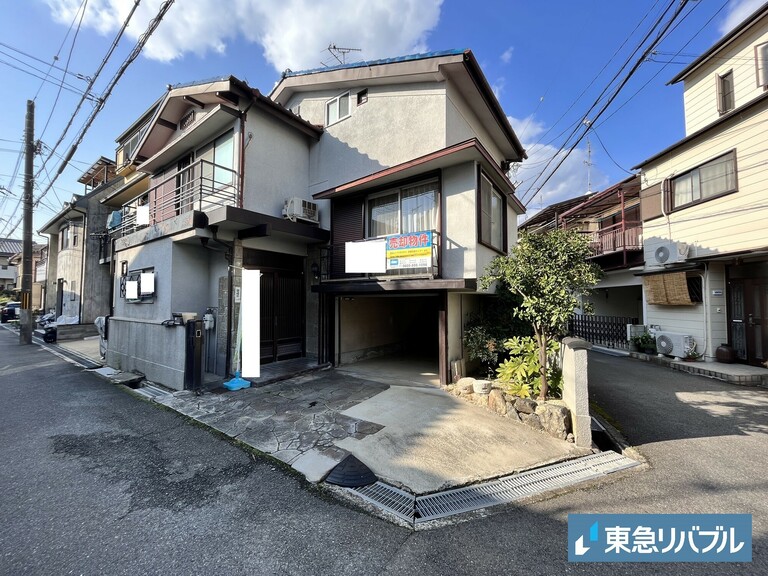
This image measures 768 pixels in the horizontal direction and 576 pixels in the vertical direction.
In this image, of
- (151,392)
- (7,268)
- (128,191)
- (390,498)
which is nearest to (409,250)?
(390,498)

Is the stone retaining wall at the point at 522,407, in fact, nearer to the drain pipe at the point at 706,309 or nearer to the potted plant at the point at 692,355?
the potted plant at the point at 692,355

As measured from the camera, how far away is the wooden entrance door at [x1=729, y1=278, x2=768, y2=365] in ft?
24.7

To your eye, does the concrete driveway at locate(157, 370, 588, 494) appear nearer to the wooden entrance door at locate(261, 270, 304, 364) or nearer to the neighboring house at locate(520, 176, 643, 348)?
the wooden entrance door at locate(261, 270, 304, 364)

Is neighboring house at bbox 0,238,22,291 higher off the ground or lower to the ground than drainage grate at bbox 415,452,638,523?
higher

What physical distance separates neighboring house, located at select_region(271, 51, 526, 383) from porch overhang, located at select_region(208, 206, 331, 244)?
620 millimetres

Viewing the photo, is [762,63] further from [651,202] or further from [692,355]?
[692,355]

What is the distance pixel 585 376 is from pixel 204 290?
315 inches

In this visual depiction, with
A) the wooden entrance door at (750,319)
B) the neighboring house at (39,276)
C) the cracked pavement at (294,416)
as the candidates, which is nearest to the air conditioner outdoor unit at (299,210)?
the cracked pavement at (294,416)

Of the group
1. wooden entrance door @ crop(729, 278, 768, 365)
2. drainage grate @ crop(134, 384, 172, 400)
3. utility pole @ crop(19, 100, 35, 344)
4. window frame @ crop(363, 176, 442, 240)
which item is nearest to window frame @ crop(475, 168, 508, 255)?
window frame @ crop(363, 176, 442, 240)

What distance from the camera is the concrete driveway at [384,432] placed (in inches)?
136

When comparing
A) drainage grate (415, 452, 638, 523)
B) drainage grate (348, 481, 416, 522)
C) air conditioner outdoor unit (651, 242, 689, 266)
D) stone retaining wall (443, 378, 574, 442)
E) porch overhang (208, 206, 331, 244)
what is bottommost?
drainage grate (415, 452, 638, 523)

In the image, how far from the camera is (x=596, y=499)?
9.71 ft

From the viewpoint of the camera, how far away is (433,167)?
6453 millimetres

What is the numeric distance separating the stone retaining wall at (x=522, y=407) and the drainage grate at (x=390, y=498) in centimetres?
244
